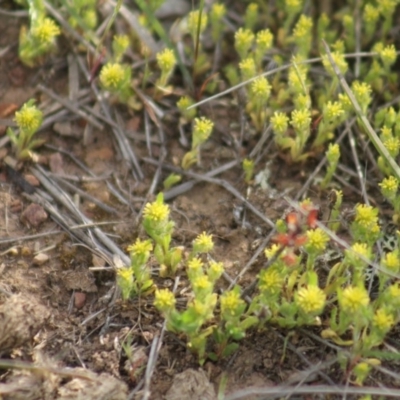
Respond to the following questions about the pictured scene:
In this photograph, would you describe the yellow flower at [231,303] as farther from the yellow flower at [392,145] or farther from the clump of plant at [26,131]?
the clump of plant at [26,131]

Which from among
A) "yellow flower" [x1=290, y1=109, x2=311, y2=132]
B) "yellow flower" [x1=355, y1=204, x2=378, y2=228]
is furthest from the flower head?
"yellow flower" [x1=290, y1=109, x2=311, y2=132]

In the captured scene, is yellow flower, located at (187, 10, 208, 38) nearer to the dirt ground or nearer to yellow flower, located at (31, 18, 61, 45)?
the dirt ground

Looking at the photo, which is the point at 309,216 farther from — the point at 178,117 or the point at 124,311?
the point at 178,117

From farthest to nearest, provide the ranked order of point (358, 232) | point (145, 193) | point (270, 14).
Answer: point (270, 14) < point (145, 193) < point (358, 232)

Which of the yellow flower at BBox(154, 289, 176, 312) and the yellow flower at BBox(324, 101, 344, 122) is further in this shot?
the yellow flower at BBox(324, 101, 344, 122)

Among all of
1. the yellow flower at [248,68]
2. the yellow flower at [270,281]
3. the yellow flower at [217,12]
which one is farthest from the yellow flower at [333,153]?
the yellow flower at [217,12]

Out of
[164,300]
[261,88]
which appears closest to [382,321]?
[164,300]

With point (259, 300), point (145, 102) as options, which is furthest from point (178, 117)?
point (259, 300)
